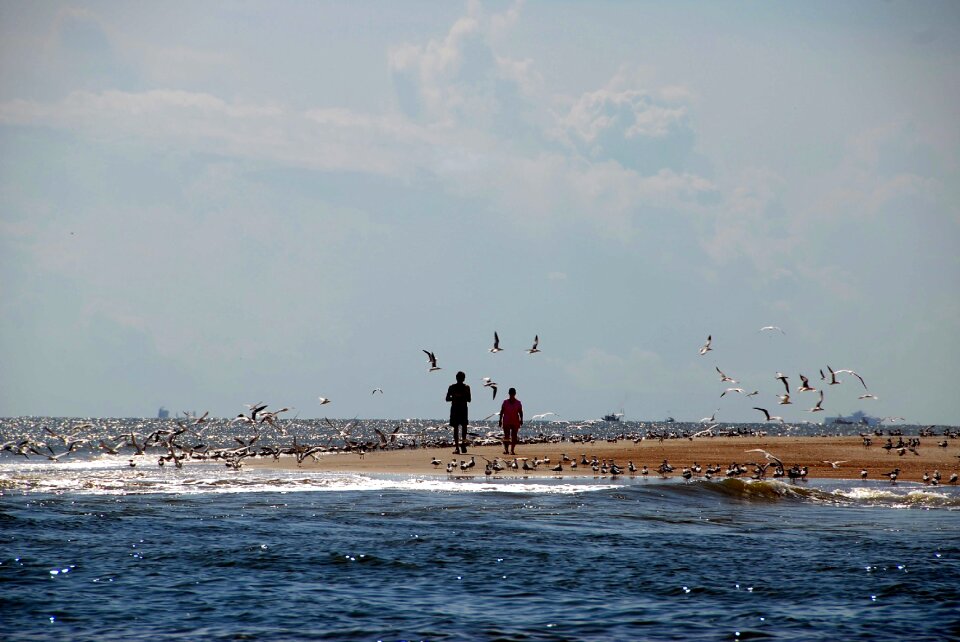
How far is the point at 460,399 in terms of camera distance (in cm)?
2822

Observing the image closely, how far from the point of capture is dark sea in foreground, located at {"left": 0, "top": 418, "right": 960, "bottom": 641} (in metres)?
10.2

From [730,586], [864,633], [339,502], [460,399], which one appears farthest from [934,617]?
[460,399]

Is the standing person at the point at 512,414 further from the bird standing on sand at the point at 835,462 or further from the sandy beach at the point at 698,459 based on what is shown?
the bird standing on sand at the point at 835,462

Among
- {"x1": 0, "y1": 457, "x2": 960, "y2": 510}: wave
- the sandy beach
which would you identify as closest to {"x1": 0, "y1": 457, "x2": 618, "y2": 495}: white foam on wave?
{"x1": 0, "y1": 457, "x2": 960, "y2": 510}: wave

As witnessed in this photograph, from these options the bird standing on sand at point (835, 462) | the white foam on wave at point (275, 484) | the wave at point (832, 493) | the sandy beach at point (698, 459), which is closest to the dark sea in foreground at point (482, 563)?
the wave at point (832, 493)

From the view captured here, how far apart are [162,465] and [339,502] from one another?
1336cm

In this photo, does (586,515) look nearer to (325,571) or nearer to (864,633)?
(325,571)

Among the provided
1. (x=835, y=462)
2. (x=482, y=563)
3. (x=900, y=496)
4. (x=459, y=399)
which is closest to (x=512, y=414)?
(x=459, y=399)

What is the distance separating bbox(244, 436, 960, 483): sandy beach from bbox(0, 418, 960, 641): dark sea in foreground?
15.2 ft

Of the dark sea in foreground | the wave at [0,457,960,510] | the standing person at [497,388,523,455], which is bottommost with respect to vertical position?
A: the dark sea in foreground

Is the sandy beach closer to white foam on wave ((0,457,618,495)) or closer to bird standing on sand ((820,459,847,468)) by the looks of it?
bird standing on sand ((820,459,847,468))

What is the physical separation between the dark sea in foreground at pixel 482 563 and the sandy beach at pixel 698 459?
4.64 meters

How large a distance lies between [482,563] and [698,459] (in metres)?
18.0

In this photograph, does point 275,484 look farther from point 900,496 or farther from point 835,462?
point 835,462
